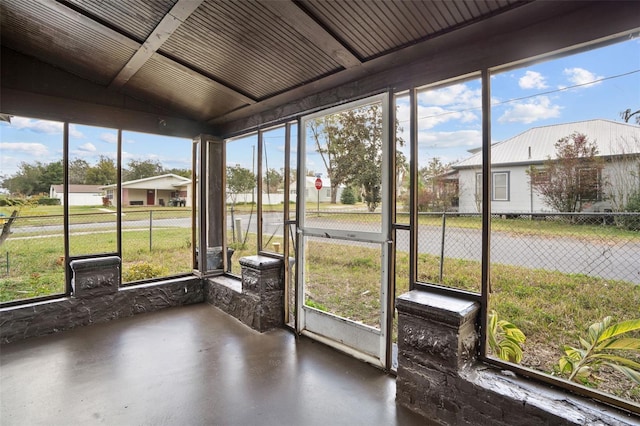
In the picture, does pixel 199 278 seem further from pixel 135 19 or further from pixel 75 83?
pixel 135 19

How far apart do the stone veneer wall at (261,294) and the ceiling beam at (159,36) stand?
2.46 meters

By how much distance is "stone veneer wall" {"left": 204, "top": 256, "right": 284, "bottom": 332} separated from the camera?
371 centimetres

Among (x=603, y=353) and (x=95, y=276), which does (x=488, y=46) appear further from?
(x=95, y=276)

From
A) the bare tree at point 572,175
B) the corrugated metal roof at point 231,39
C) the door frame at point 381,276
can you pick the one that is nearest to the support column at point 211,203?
the corrugated metal roof at point 231,39

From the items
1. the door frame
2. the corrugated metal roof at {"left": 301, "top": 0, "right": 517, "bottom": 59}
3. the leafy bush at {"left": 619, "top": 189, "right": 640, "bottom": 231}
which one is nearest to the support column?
the door frame

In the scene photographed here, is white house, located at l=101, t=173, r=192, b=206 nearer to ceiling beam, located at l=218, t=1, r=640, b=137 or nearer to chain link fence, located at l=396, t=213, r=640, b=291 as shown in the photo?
ceiling beam, located at l=218, t=1, r=640, b=137

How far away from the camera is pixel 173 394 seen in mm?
2453

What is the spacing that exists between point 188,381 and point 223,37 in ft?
9.65

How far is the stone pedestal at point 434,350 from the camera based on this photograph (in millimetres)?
2080

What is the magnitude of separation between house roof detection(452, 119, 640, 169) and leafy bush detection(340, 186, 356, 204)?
39.0 inches

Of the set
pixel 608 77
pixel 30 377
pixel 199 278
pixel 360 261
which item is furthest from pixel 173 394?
pixel 608 77

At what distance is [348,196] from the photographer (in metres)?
3.17

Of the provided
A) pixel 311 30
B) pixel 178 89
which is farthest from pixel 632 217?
pixel 178 89

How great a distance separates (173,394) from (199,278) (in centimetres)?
246
